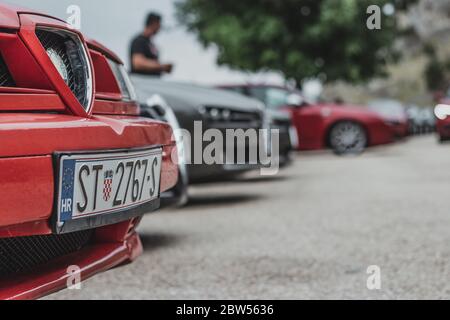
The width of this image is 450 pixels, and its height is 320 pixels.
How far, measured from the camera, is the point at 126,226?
2.66 metres

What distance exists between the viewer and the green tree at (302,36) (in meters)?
21.9

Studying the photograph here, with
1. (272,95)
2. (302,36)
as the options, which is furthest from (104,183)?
(302,36)

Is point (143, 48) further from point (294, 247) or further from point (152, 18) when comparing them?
point (294, 247)

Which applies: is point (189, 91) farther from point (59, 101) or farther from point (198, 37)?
Answer: point (198, 37)

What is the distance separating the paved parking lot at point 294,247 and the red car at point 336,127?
6.03 metres

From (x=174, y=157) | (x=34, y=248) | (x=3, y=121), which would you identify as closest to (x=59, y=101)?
(x=3, y=121)

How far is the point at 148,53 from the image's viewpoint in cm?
664

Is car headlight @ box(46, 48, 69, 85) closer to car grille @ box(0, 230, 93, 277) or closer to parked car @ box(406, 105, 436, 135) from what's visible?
car grille @ box(0, 230, 93, 277)

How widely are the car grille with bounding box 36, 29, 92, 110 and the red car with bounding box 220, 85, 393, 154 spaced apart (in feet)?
36.6

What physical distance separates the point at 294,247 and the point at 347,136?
985 cm

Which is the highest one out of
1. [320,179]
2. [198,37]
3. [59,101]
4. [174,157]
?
[198,37]

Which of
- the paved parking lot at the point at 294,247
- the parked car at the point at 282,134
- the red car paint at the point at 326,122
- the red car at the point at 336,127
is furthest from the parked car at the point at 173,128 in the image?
the red car paint at the point at 326,122

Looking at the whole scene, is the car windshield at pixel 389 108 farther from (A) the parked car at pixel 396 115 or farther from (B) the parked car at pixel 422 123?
(B) the parked car at pixel 422 123
